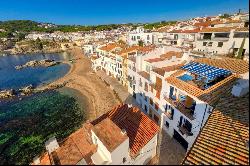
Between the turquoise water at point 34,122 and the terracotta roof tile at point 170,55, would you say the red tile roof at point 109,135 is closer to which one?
the turquoise water at point 34,122

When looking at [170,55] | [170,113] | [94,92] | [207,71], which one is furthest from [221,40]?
[94,92]

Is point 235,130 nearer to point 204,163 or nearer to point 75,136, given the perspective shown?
point 204,163

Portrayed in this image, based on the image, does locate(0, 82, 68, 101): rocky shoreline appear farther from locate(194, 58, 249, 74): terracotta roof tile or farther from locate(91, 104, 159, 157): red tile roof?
locate(194, 58, 249, 74): terracotta roof tile

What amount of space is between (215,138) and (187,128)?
485 inches

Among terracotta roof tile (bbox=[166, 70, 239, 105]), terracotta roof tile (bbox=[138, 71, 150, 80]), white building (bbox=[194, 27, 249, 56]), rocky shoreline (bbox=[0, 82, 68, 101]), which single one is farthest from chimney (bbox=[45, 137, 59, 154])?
rocky shoreline (bbox=[0, 82, 68, 101])

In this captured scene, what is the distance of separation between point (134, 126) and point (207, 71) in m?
11.3

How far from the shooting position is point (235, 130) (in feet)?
34.1

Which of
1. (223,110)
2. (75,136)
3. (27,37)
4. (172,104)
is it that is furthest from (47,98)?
(27,37)

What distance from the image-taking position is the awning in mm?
20769

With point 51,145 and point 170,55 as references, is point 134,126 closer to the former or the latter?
point 51,145

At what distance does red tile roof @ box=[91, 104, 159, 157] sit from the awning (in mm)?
8520

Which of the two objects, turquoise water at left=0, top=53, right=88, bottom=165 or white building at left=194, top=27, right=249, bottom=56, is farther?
white building at left=194, top=27, right=249, bottom=56

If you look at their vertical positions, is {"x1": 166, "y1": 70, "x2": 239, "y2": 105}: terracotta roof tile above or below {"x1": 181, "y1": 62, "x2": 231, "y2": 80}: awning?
below

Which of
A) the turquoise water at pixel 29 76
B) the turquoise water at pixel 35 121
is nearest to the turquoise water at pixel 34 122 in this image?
the turquoise water at pixel 35 121
